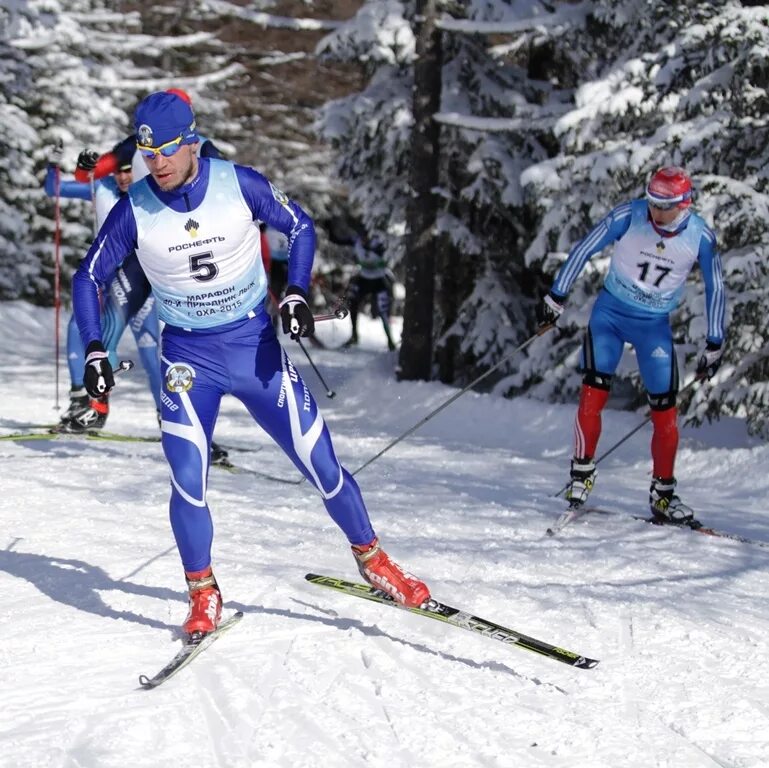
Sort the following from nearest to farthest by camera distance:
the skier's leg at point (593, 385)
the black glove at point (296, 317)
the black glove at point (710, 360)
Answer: the black glove at point (296, 317)
the black glove at point (710, 360)
the skier's leg at point (593, 385)

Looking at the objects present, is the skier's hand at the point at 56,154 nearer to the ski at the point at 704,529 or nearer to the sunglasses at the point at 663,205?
the sunglasses at the point at 663,205

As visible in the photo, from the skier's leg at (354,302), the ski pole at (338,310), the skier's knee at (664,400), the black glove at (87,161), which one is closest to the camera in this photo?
the ski pole at (338,310)

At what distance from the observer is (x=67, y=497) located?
7172 millimetres

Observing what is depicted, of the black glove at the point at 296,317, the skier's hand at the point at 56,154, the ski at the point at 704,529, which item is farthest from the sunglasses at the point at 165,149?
the skier's hand at the point at 56,154

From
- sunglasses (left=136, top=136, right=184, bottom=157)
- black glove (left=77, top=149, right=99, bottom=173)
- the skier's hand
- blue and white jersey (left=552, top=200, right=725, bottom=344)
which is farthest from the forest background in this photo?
the skier's hand

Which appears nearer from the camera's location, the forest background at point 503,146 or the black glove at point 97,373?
the black glove at point 97,373

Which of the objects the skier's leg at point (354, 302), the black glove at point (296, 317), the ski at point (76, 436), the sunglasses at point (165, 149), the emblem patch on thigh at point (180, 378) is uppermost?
the sunglasses at point (165, 149)

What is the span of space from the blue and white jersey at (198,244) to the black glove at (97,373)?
0.25 feet

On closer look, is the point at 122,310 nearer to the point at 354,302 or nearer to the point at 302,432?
the point at 302,432

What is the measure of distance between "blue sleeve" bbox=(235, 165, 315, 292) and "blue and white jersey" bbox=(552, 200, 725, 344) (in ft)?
9.17

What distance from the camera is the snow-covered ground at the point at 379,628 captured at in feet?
12.5

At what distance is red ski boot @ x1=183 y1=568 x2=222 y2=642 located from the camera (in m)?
4.57

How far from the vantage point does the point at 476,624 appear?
472 cm

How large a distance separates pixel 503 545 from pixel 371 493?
63.6 inches
